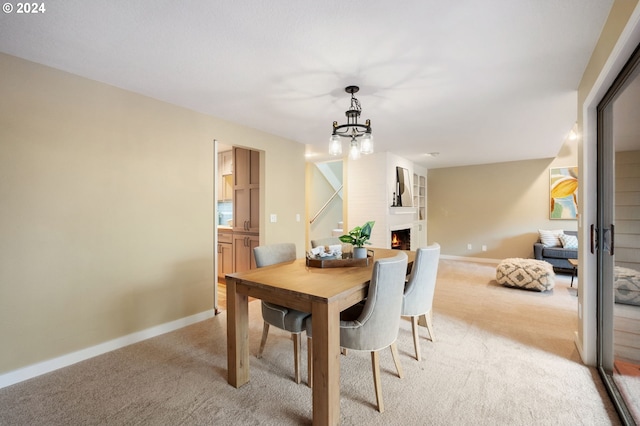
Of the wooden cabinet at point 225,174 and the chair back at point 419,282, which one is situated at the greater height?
the wooden cabinet at point 225,174

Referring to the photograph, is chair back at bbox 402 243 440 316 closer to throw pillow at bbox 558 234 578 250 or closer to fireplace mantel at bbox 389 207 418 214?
fireplace mantel at bbox 389 207 418 214

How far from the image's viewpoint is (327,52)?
1.95m

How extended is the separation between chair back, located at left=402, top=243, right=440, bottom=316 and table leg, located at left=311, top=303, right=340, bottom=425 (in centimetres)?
85

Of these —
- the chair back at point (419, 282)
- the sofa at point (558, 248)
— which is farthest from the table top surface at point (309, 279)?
the sofa at point (558, 248)

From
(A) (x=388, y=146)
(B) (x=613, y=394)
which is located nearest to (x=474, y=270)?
(A) (x=388, y=146)

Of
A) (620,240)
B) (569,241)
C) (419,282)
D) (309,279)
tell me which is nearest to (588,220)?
(620,240)

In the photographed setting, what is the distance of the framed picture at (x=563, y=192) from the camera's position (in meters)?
5.64

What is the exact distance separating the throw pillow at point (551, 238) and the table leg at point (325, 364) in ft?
18.6

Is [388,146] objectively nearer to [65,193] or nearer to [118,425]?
[65,193]

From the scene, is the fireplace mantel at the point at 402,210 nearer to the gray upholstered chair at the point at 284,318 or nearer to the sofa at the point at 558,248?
the sofa at the point at 558,248

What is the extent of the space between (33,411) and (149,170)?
1.89 metres

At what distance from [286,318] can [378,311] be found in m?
0.68

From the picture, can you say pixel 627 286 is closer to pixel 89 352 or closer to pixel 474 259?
pixel 89 352

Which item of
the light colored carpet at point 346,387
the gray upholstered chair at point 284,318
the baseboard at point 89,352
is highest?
the gray upholstered chair at point 284,318
